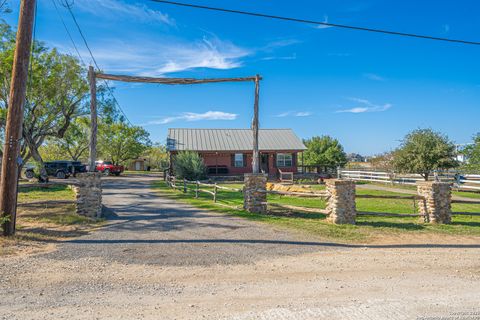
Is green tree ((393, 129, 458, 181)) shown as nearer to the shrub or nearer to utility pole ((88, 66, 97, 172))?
the shrub

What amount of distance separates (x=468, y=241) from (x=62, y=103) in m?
24.0

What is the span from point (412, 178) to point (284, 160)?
1229 centimetres

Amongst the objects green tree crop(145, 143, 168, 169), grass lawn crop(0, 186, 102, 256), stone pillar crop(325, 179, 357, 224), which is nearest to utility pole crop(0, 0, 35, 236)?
grass lawn crop(0, 186, 102, 256)

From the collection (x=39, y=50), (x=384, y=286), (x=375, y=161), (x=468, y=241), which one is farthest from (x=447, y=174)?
(x=39, y=50)

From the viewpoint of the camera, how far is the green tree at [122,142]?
47.3 metres

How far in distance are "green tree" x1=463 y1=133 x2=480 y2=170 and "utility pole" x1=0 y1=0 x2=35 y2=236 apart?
28.6 m

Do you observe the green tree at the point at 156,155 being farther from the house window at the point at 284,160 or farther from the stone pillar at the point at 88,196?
the stone pillar at the point at 88,196

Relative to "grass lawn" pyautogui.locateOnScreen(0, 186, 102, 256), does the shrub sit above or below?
above

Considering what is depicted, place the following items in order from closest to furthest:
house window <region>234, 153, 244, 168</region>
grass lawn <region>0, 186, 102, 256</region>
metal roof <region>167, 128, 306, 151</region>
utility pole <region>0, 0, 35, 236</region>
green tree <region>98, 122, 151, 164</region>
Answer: grass lawn <region>0, 186, 102, 256</region>, utility pole <region>0, 0, 35, 236</region>, metal roof <region>167, 128, 306, 151</region>, house window <region>234, 153, 244, 168</region>, green tree <region>98, 122, 151, 164</region>

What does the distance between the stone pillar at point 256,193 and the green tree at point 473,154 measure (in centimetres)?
2123

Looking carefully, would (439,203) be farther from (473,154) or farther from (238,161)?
(238,161)

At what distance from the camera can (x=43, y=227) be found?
942 centimetres

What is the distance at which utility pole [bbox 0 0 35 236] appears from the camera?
8.12m

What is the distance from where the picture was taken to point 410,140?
2833 centimetres
